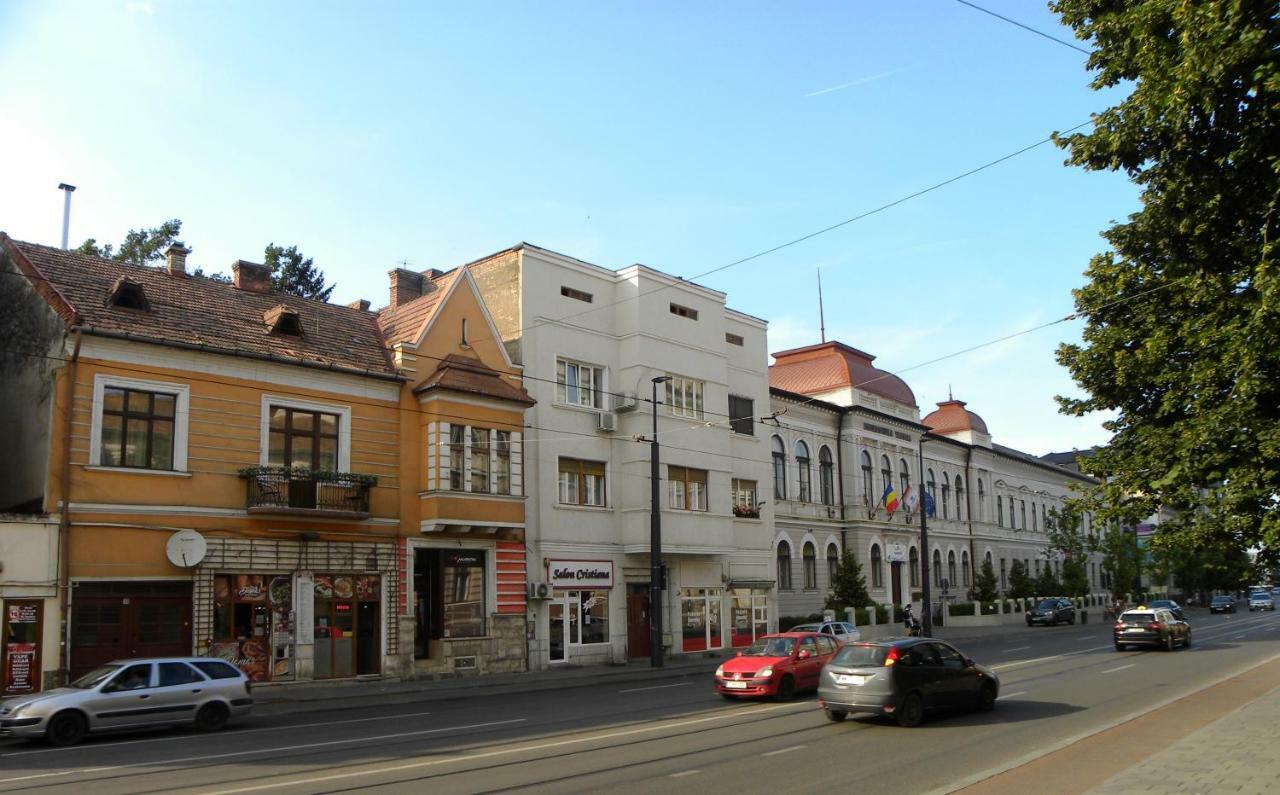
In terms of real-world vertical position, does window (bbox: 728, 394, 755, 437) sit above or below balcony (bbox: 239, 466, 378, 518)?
above

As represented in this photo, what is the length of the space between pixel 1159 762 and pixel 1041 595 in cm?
6108

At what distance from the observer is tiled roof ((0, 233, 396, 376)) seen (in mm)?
24250

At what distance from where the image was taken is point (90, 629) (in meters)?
22.6

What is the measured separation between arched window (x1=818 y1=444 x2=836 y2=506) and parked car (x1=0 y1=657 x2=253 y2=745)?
Answer: 34.4 meters

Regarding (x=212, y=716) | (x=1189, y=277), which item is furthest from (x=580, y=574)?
(x=1189, y=277)

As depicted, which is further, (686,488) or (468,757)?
(686,488)

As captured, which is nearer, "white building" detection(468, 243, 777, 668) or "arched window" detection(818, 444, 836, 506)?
"white building" detection(468, 243, 777, 668)

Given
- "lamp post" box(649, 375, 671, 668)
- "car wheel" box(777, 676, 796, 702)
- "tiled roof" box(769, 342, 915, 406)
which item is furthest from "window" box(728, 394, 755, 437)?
"car wheel" box(777, 676, 796, 702)

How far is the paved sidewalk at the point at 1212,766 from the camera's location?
33.6 feet

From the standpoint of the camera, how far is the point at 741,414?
41594mm

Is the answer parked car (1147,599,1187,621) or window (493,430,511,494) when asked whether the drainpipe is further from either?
parked car (1147,599,1187,621)

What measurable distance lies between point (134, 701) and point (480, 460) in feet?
45.2

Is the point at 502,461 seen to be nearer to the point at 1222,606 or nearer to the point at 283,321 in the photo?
the point at 283,321

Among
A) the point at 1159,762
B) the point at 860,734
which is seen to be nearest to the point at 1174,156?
the point at 1159,762
